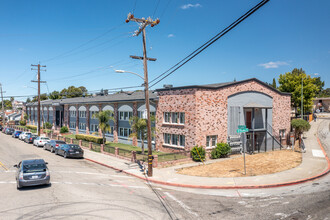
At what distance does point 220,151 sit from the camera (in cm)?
2522

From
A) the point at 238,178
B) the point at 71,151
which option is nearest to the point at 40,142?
the point at 71,151

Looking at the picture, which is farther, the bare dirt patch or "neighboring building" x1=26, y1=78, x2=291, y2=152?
"neighboring building" x1=26, y1=78, x2=291, y2=152

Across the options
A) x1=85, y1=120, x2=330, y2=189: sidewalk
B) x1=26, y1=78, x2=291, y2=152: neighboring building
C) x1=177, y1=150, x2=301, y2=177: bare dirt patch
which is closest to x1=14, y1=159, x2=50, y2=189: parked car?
x1=85, y1=120, x2=330, y2=189: sidewalk

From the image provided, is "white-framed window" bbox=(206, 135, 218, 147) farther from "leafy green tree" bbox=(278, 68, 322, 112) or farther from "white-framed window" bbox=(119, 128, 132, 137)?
"leafy green tree" bbox=(278, 68, 322, 112)

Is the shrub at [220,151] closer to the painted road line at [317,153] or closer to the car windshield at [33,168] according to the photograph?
the painted road line at [317,153]

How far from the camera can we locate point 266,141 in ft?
99.5

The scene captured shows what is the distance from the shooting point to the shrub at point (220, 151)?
25.2 m

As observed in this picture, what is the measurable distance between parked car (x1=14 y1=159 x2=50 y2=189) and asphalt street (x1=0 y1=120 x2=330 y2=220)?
0.46m

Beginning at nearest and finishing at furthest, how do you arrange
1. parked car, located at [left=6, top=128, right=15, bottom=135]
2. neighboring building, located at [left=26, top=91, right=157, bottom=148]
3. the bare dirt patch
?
1. the bare dirt patch
2. neighboring building, located at [left=26, top=91, right=157, bottom=148]
3. parked car, located at [left=6, top=128, right=15, bottom=135]

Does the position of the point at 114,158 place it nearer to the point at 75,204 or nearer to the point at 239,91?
the point at 75,204

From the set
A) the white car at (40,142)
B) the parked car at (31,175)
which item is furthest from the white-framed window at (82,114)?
the parked car at (31,175)

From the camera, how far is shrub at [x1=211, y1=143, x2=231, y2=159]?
25188 mm

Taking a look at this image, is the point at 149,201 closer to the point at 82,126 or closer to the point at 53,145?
the point at 53,145

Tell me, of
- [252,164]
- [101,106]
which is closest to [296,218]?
[252,164]
